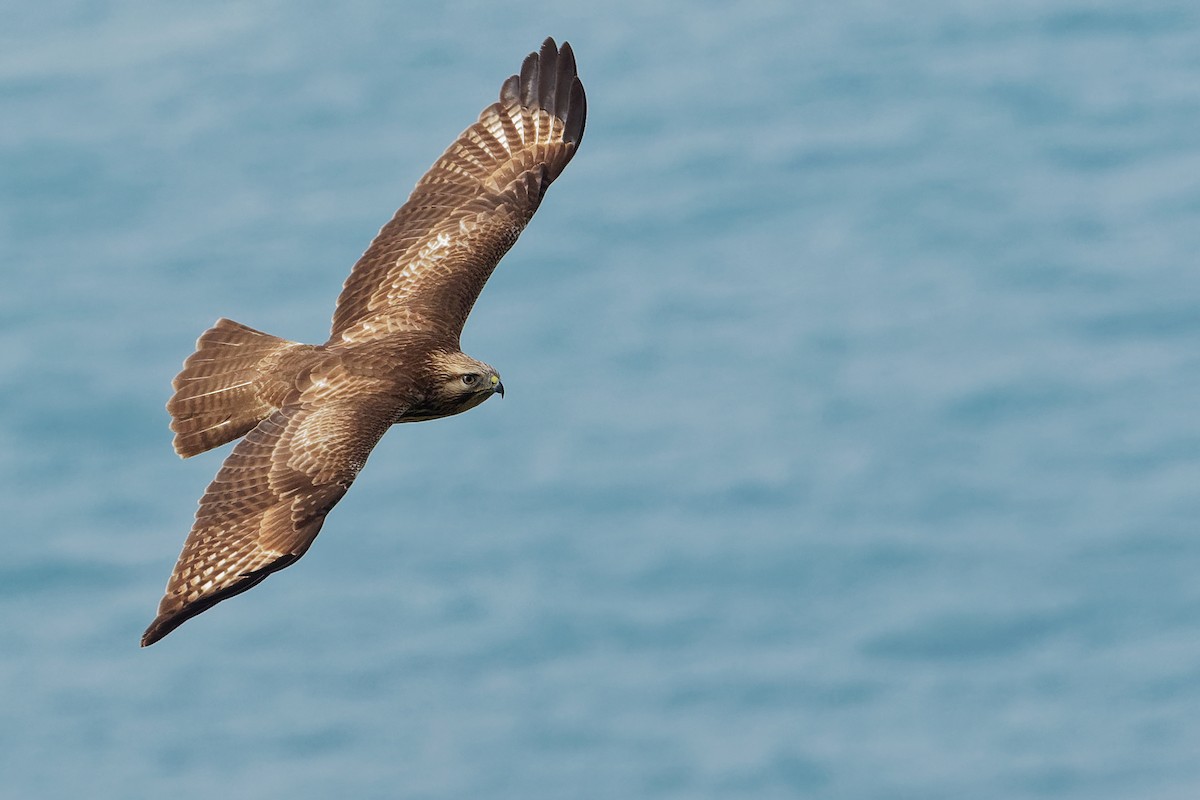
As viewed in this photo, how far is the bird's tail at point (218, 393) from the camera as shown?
18438mm

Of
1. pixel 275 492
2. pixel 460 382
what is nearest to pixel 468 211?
pixel 460 382

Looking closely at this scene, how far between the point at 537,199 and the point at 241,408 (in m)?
3.39

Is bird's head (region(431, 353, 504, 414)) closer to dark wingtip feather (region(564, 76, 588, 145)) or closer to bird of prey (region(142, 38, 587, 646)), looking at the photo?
bird of prey (region(142, 38, 587, 646))

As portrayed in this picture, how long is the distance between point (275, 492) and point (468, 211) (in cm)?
387

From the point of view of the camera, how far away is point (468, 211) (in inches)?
792

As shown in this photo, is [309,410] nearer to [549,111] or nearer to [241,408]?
[241,408]

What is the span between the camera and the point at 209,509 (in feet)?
55.9

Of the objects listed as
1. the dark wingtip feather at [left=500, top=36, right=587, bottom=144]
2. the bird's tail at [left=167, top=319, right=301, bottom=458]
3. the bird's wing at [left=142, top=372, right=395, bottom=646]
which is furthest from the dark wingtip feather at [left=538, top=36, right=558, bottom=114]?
the bird's wing at [left=142, top=372, right=395, bottom=646]

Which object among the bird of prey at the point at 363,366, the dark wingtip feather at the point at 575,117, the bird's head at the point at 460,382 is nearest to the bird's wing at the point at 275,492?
the bird of prey at the point at 363,366

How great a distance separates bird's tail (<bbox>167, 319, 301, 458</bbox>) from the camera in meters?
18.4

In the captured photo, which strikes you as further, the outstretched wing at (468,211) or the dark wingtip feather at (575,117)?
the dark wingtip feather at (575,117)

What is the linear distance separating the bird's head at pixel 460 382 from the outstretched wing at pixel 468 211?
73cm

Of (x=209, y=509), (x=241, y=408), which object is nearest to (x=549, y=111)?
(x=241, y=408)

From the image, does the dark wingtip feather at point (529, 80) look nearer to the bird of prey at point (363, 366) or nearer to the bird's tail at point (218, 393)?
the bird of prey at point (363, 366)
